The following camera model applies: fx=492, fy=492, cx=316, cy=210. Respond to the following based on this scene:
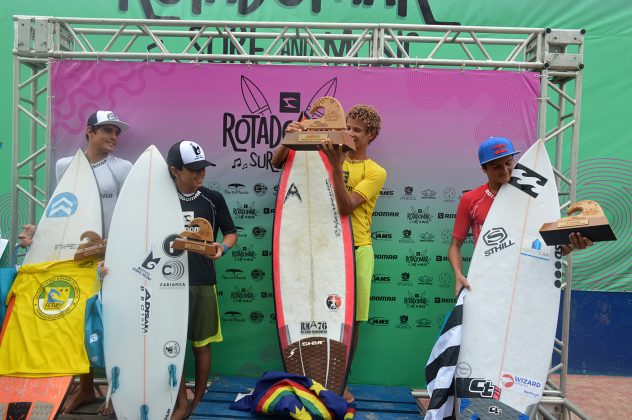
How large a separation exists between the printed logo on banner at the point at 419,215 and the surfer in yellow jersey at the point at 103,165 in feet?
6.69

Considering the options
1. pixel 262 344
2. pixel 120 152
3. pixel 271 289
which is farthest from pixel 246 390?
pixel 120 152

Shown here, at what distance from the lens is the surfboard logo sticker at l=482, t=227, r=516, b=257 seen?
10.3ft

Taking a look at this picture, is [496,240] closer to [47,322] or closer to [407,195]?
[407,195]

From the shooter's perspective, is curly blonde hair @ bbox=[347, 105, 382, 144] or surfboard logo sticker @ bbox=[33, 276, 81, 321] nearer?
surfboard logo sticker @ bbox=[33, 276, 81, 321]

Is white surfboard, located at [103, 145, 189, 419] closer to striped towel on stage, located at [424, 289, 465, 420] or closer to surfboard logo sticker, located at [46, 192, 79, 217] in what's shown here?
surfboard logo sticker, located at [46, 192, 79, 217]

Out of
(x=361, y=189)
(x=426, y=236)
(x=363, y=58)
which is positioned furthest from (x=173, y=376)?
(x=363, y=58)

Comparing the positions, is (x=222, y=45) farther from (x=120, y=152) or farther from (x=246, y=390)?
(x=246, y=390)

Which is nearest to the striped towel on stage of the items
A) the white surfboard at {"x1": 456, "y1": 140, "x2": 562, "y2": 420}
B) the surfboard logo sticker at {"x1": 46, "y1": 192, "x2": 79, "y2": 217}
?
the white surfboard at {"x1": 456, "y1": 140, "x2": 562, "y2": 420}

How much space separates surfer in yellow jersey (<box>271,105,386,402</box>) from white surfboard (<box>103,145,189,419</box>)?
0.93 metres

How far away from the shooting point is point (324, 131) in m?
3.07

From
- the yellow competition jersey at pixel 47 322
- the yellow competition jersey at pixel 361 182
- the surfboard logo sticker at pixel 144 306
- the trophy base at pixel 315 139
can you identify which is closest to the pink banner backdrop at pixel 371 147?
the yellow competition jersey at pixel 361 182

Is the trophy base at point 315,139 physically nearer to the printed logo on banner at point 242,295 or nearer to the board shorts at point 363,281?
the board shorts at point 363,281

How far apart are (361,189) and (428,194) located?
63 cm

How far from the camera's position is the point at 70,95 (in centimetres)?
359
